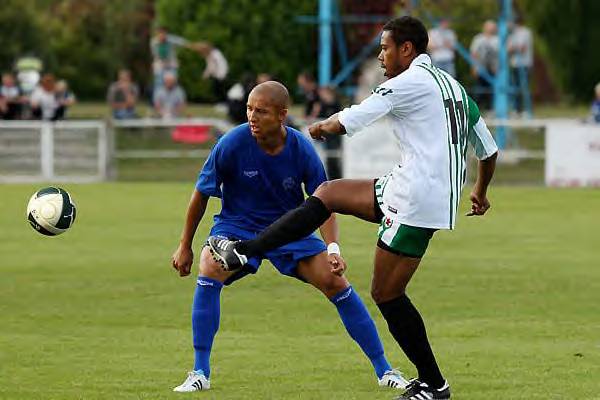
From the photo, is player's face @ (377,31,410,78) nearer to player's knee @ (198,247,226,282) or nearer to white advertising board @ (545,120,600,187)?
player's knee @ (198,247,226,282)

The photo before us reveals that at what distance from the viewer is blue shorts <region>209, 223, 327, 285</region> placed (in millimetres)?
9055

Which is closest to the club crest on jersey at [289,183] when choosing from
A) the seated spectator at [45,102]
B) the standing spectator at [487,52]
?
the seated spectator at [45,102]

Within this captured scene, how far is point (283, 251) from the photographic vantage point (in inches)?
357

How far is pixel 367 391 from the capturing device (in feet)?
29.5

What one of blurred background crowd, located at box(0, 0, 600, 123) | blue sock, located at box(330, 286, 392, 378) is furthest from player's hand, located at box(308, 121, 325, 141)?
blurred background crowd, located at box(0, 0, 600, 123)

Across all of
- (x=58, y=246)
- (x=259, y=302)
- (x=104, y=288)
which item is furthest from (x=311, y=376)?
(x=58, y=246)

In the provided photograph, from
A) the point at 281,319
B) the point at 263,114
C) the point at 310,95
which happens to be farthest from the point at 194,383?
the point at 310,95

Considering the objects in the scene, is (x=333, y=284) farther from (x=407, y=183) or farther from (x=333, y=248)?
(x=407, y=183)

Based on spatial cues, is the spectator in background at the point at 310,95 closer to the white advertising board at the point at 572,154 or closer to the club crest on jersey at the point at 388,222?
the white advertising board at the point at 572,154

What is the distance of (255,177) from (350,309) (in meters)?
0.92

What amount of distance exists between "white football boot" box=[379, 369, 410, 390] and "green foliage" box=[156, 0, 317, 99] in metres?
35.3

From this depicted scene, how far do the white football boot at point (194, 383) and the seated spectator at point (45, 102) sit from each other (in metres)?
23.5

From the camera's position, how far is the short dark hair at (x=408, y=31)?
8.07 m

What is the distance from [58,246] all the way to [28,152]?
10.4 m
